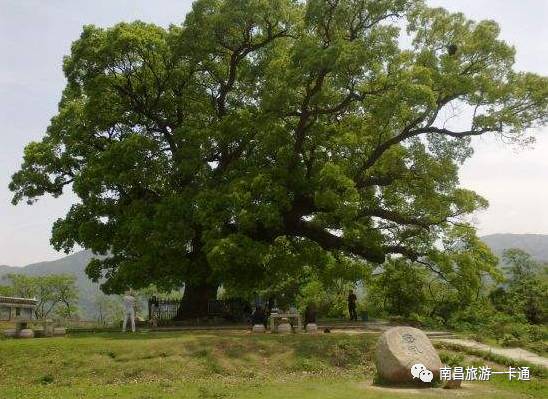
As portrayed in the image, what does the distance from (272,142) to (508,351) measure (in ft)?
38.6

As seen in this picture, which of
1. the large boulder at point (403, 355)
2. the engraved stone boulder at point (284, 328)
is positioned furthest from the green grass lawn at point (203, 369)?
the engraved stone boulder at point (284, 328)

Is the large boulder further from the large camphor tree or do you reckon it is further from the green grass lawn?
the large camphor tree

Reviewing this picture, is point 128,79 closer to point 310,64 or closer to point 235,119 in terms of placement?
point 235,119

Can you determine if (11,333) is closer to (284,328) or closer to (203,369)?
(203,369)

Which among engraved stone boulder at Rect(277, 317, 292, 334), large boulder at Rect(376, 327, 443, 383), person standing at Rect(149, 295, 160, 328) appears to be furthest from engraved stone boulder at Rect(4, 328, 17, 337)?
large boulder at Rect(376, 327, 443, 383)

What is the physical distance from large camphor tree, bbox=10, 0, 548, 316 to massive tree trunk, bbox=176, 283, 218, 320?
0.07 meters

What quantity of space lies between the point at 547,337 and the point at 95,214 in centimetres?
1943

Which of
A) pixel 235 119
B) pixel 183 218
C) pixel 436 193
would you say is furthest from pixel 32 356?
pixel 436 193

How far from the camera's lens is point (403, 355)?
13.2m

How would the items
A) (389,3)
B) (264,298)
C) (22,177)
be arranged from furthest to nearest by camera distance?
(264,298) → (22,177) → (389,3)

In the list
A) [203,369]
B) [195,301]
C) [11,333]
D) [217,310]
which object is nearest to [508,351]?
[203,369]

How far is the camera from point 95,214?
2581 cm

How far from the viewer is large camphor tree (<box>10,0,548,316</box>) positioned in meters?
22.5

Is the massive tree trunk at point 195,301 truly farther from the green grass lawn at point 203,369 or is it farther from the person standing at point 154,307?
Answer: the green grass lawn at point 203,369
